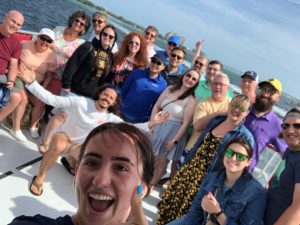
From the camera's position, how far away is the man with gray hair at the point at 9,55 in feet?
11.7

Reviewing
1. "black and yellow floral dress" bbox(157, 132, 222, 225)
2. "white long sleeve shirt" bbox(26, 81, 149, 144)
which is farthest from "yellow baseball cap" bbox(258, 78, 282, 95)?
"white long sleeve shirt" bbox(26, 81, 149, 144)

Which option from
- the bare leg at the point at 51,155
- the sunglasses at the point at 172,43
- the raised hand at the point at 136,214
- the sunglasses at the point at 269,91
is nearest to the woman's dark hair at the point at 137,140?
the raised hand at the point at 136,214

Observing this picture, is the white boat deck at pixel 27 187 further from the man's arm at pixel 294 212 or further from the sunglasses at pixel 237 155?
the man's arm at pixel 294 212

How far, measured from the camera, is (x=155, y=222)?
3338 millimetres

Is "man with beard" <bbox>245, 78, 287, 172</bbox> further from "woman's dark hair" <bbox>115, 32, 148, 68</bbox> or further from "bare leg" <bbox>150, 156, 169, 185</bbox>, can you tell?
"woman's dark hair" <bbox>115, 32, 148, 68</bbox>

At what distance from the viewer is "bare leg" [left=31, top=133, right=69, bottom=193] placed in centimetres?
318

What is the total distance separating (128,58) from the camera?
4113mm

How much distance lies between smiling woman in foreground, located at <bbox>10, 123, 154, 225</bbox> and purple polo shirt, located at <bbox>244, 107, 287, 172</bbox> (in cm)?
200

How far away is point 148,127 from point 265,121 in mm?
1118

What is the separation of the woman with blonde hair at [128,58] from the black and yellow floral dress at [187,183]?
5.04 feet

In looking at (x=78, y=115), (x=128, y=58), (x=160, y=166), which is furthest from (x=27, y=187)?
(x=128, y=58)

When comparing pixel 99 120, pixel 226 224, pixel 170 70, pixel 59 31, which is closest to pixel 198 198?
pixel 226 224

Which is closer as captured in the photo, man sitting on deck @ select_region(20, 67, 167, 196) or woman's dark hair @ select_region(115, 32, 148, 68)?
man sitting on deck @ select_region(20, 67, 167, 196)

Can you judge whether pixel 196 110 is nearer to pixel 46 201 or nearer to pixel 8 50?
pixel 46 201
